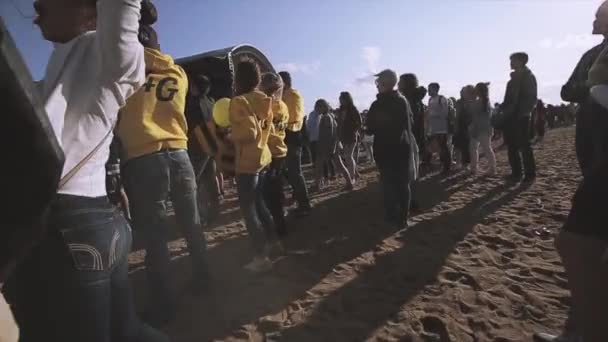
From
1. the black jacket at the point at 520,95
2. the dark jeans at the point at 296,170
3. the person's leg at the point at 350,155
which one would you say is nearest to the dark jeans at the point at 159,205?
the dark jeans at the point at 296,170

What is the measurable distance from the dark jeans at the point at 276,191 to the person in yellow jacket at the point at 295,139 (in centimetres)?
58

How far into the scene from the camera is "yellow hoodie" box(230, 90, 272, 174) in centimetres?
316

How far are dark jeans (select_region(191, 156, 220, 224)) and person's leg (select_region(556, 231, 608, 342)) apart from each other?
13.2 ft

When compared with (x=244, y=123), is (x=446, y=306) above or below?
below

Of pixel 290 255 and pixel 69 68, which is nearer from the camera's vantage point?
pixel 69 68

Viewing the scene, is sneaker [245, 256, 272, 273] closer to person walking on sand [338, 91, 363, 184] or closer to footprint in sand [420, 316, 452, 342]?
footprint in sand [420, 316, 452, 342]

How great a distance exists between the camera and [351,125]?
6.62 meters

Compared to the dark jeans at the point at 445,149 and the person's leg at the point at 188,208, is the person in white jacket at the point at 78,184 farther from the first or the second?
the dark jeans at the point at 445,149

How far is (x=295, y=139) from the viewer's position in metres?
4.79

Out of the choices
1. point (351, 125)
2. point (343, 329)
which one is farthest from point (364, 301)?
point (351, 125)

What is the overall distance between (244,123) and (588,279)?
2.46 metres

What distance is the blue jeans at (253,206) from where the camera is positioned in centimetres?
328

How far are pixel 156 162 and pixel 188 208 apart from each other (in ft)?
1.56

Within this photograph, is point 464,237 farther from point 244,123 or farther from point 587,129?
point 244,123
